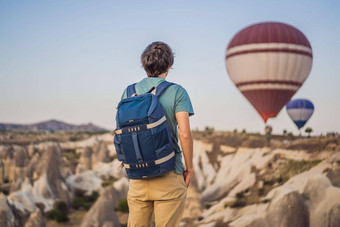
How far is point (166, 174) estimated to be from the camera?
2555mm

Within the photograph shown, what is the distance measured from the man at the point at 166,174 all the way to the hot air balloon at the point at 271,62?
22.4 meters

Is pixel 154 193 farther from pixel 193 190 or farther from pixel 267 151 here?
pixel 267 151

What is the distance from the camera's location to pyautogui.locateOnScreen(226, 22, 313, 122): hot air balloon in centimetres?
2414

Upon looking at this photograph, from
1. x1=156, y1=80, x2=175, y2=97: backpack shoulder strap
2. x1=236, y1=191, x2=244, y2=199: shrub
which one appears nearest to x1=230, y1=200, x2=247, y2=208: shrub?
x1=236, y1=191, x2=244, y2=199: shrub

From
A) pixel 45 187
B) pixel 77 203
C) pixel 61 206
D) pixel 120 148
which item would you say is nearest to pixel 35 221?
pixel 61 206

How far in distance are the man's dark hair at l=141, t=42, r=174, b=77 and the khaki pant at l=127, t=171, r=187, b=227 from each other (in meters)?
0.65

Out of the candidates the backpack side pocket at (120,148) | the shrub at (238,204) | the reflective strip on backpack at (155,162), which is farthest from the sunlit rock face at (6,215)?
the reflective strip on backpack at (155,162)

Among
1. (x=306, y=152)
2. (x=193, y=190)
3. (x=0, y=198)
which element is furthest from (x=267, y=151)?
(x=0, y=198)

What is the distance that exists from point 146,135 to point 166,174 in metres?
0.28

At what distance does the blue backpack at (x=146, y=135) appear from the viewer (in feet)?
8.08

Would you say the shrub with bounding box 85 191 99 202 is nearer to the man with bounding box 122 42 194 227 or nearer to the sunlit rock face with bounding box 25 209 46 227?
the sunlit rock face with bounding box 25 209 46 227

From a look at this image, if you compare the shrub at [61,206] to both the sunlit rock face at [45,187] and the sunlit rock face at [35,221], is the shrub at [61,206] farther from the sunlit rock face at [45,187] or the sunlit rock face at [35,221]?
the sunlit rock face at [35,221]

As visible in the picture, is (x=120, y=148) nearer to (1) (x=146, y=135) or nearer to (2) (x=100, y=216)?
(1) (x=146, y=135)

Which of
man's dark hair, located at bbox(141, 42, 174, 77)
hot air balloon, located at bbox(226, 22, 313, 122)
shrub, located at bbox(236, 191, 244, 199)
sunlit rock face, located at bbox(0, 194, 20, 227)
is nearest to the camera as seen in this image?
man's dark hair, located at bbox(141, 42, 174, 77)
